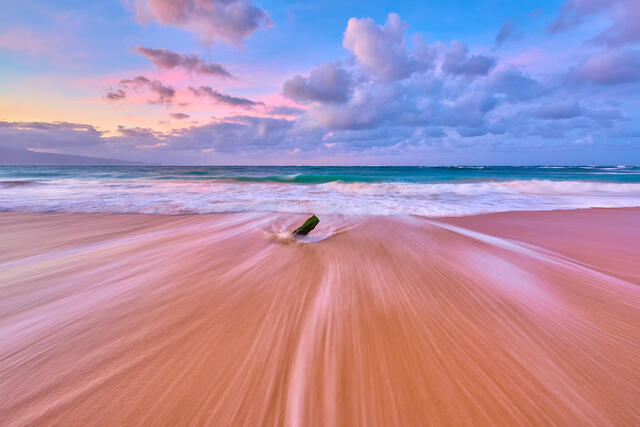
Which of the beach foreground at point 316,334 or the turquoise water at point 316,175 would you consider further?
the turquoise water at point 316,175

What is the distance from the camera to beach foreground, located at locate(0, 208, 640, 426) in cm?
116

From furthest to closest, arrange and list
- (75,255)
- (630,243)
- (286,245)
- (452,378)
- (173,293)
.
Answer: (630,243) → (286,245) → (75,255) → (173,293) → (452,378)


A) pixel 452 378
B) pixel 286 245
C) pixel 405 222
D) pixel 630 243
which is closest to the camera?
pixel 452 378

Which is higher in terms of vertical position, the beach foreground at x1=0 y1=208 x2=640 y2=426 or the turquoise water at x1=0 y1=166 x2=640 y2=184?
the turquoise water at x1=0 y1=166 x2=640 y2=184

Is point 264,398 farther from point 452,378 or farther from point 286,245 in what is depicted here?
point 286,245

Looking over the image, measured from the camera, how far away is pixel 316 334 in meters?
1.69

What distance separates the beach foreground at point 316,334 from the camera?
116cm

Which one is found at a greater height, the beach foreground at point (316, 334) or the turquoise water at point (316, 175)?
the turquoise water at point (316, 175)

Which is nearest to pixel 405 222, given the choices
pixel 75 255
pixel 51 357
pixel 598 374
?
pixel 598 374

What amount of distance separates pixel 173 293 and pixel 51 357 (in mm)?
801

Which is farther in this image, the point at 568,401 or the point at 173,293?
the point at 173,293

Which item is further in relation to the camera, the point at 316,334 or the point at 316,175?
the point at 316,175

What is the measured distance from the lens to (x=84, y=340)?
160 cm

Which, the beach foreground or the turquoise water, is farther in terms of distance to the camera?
the turquoise water
